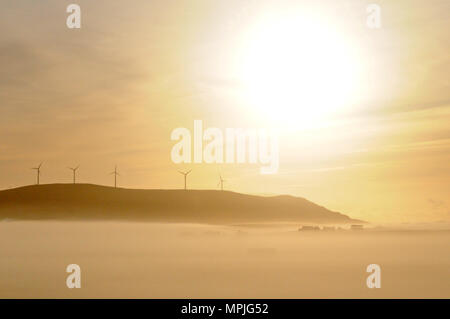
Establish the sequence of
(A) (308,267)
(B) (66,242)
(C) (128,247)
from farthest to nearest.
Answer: (B) (66,242), (C) (128,247), (A) (308,267)

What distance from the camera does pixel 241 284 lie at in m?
53.8

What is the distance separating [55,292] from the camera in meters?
38.6

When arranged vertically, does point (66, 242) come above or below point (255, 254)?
above

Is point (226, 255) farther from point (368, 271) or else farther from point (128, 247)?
point (368, 271)
